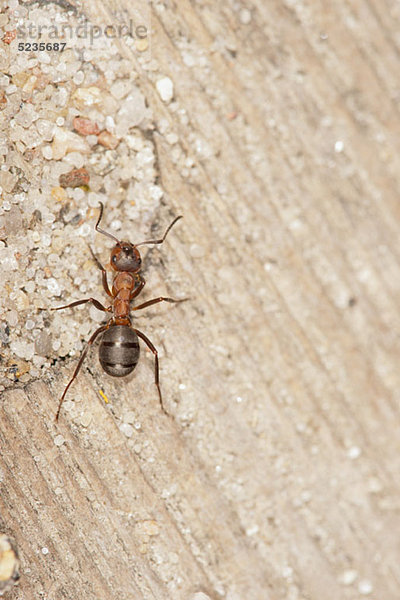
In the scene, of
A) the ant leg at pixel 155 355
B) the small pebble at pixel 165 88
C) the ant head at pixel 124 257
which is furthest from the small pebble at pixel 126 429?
the small pebble at pixel 165 88

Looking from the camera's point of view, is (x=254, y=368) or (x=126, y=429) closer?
(x=126, y=429)

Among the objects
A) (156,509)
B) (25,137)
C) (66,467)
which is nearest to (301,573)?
(156,509)

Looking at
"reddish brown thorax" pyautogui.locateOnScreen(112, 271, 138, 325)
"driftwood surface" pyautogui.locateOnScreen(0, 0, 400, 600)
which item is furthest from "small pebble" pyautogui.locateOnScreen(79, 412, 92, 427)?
"reddish brown thorax" pyautogui.locateOnScreen(112, 271, 138, 325)

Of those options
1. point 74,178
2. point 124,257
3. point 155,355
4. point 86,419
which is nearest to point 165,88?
point 74,178

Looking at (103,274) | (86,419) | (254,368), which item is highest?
(103,274)

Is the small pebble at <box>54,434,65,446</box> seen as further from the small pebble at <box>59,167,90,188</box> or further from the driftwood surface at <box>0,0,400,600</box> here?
the small pebble at <box>59,167,90,188</box>

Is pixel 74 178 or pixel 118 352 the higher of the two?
pixel 74 178

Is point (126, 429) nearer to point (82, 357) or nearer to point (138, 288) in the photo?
point (82, 357)
